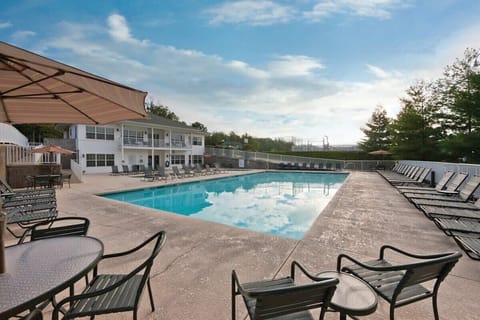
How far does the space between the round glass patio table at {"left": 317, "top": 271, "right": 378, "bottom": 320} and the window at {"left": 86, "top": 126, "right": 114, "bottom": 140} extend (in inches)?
885

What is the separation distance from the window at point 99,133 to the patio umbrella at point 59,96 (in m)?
18.2

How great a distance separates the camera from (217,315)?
215cm

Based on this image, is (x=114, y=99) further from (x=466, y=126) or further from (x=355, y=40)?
(x=466, y=126)

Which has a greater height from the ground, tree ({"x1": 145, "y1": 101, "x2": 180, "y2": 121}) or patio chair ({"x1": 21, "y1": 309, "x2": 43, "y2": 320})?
tree ({"x1": 145, "y1": 101, "x2": 180, "y2": 121})

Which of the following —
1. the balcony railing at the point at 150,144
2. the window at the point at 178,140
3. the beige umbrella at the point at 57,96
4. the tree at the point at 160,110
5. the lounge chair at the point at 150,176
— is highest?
the tree at the point at 160,110

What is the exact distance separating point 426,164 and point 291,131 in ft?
122

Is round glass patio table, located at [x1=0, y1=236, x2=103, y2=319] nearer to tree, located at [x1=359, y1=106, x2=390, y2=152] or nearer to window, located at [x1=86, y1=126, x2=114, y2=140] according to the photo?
window, located at [x1=86, y1=126, x2=114, y2=140]

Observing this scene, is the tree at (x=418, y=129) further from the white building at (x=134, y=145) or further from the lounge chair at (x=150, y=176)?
the white building at (x=134, y=145)

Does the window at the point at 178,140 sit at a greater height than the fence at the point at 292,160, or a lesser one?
greater

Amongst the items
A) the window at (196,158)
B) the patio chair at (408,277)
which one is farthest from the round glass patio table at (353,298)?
the window at (196,158)

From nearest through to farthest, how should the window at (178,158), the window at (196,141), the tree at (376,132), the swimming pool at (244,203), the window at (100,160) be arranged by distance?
the swimming pool at (244,203), the window at (100,160), the window at (178,158), the tree at (376,132), the window at (196,141)

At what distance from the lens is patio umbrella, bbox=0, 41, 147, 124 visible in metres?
2.09

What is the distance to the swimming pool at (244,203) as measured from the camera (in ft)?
26.1

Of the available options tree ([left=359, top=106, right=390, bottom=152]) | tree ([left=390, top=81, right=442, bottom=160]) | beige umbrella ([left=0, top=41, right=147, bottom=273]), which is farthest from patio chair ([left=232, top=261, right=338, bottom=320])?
tree ([left=359, top=106, right=390, bottom=152])
